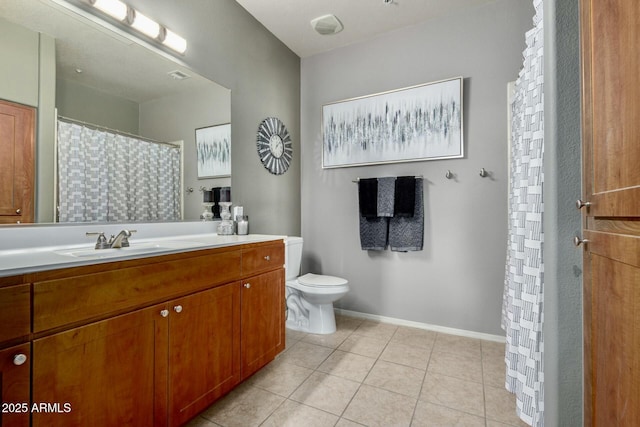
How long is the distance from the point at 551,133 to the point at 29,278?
1.70 meters

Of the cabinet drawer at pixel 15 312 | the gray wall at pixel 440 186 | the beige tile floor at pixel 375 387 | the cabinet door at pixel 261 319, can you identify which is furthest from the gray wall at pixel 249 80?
the cabinet drawer at pixel 15 312

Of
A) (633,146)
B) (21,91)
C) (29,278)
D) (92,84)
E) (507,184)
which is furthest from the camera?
(507,184)

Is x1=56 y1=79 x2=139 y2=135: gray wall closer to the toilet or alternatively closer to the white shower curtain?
the toilet

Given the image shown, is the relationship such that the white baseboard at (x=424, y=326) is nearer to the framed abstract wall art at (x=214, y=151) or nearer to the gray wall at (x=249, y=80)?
the gray wall at (x=249, y=80)

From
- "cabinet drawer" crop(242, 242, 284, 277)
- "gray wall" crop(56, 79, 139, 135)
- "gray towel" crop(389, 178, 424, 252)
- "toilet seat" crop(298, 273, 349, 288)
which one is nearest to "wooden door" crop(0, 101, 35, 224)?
"gray wall" crop(56, 79, 139, 135)

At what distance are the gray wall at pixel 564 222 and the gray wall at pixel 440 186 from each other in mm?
1260

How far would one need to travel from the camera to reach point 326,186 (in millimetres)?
2818

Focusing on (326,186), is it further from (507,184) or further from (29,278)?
(29,278)

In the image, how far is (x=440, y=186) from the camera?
7.70ft

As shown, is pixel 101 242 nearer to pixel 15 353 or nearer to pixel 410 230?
pixel 15 353

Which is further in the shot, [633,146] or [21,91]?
[21,91]

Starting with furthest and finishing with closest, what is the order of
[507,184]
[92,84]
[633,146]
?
1. [507,184]
2. [92,84]
3. [633,146]

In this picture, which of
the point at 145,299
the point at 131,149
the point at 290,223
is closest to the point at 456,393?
the point at 145,299

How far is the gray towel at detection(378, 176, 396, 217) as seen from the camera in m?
2.42
